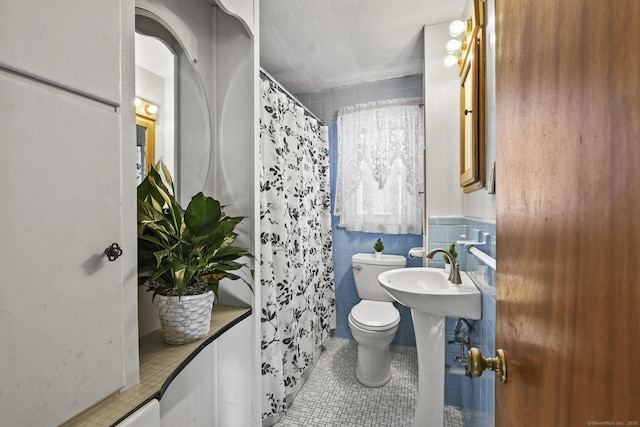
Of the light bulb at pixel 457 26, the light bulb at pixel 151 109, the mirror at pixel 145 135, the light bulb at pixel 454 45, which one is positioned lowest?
the mirror at pixel 145 135

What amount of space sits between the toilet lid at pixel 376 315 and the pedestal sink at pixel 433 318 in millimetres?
430

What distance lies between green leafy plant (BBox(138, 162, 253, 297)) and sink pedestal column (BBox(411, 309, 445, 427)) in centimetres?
114

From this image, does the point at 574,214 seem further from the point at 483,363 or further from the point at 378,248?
the point at 378,248

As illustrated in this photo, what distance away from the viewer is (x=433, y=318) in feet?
4.90

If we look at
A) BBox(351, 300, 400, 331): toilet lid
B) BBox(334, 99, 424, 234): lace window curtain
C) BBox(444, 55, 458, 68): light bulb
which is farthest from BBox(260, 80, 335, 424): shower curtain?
BBox(444, 55, 458, 68): light bulb

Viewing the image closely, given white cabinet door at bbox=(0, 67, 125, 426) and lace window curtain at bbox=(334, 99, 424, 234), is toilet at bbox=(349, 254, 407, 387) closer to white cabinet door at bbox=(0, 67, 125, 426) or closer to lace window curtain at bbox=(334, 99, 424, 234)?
lace window curtain at bbox=(334, 99, 424, 234)

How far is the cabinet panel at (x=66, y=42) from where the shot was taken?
0.47m

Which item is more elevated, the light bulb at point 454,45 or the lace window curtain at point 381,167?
the light bulb at point 454,45

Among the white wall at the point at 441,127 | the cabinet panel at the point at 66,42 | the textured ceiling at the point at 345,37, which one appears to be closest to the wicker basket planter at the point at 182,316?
the cabinet panel at the point at 66,42

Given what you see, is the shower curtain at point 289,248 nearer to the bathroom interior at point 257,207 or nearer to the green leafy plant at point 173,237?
the bathroom interior at point 257,207

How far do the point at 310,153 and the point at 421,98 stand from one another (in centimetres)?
109

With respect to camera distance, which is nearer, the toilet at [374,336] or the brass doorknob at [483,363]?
the brass doorknob at [483,363]

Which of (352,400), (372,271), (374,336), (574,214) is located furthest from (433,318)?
(574,214)

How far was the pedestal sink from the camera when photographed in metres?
1.33
